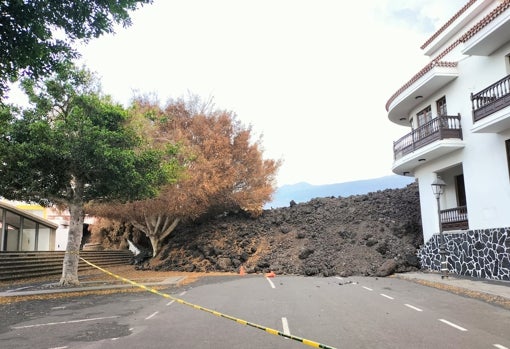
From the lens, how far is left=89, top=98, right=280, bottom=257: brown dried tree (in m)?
24.6

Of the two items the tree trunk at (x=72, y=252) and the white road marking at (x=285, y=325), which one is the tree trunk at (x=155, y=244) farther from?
the white road marking at (x=285, y=325)

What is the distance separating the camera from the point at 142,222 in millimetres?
31031

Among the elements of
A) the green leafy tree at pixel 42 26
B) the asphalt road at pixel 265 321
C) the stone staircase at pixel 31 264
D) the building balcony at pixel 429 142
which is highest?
the building balcony at pixel 429 142

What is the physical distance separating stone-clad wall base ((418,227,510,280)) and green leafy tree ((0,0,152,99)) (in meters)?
15.2

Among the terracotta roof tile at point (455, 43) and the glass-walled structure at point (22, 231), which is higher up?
the terracotta roof tile at point (455, 43)

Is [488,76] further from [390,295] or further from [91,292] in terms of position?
[91,292]

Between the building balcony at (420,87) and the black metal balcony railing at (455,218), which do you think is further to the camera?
the black metal balcony railing at (455,218)

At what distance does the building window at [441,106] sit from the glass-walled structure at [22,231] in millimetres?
24218

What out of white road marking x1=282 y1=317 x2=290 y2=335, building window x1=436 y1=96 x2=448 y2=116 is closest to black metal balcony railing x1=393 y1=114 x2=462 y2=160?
building window x1=436 y1=96 x2=448 y2=116

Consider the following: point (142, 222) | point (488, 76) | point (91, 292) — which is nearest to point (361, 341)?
point (91, 292)

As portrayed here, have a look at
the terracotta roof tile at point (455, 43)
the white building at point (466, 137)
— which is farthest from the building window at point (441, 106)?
the terracotta roof tile at point (455, 43)

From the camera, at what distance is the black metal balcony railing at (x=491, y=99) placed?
1431 cm

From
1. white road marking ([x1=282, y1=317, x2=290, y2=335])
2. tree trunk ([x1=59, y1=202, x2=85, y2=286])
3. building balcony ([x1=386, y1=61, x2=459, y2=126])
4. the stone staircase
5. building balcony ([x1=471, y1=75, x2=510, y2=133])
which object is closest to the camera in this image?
white road marking ([x1=282, y1=317, x2=290, y2=335])

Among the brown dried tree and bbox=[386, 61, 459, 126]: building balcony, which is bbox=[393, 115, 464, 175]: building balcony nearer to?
bbox=[386, 61, 459, 126]: building balcony
